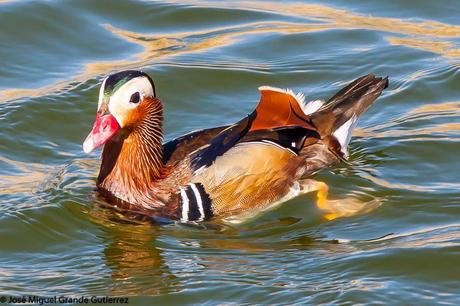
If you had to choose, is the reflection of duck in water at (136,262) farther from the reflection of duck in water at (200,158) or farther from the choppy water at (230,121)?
the reflection of duck in water at (200,158)

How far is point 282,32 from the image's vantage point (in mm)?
12062

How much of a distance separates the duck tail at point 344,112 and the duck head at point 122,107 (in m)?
1.35

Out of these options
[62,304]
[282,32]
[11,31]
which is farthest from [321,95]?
[62,304]

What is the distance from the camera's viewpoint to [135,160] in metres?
8.62

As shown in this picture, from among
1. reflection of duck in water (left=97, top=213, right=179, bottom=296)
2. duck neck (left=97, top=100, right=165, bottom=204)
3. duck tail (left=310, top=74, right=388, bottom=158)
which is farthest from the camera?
duck tail (left=310, top=74, right=388, bottom=158)

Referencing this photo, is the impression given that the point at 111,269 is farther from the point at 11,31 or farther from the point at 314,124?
the point at 11,31

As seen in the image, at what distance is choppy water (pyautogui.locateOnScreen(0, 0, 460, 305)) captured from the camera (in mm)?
7309

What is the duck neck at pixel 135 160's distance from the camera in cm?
858

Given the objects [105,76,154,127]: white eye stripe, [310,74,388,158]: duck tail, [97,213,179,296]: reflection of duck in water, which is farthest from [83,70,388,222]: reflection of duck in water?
[97,213,179,296]: reflection of duck in water

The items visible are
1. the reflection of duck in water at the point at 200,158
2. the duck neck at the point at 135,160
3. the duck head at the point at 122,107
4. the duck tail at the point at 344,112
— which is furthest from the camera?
the duck tail at the point at 344,112

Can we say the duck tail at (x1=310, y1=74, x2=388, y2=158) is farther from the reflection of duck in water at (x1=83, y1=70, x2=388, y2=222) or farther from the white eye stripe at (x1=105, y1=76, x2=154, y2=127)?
the white eye stripe at (x1=105, y1=76, x2=154, y2=127)

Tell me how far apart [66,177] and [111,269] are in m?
1.69

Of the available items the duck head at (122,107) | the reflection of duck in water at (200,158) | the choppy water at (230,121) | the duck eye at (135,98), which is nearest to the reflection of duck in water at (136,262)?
the choppy water at (230,121)

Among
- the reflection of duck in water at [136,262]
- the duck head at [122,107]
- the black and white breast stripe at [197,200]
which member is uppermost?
the duck head at [122,107]
